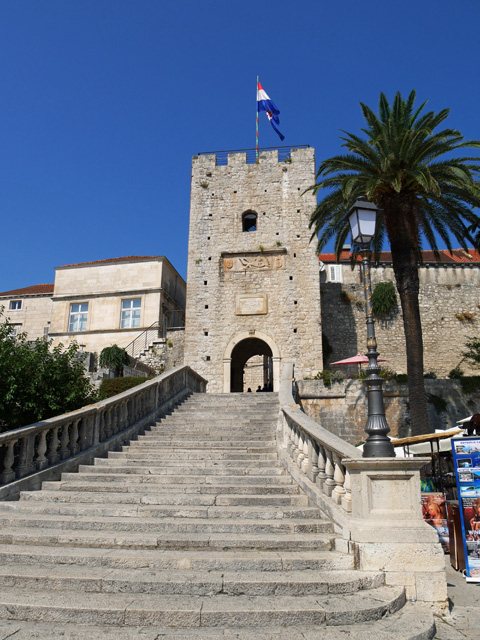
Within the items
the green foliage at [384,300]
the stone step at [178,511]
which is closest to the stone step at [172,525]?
the stone step at [178,511]

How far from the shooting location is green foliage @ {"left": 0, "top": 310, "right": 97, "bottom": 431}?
8.39 metres

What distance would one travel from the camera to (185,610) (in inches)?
139

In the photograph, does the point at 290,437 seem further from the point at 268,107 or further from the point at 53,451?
the point at 268,107

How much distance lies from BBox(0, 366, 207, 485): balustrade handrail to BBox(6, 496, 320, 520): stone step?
872mm

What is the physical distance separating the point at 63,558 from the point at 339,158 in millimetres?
12359

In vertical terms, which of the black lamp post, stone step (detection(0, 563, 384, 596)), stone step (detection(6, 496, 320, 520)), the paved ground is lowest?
the paved ground

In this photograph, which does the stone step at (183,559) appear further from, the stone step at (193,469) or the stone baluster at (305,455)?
the stone step at (193,469)

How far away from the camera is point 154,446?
29.8 ft

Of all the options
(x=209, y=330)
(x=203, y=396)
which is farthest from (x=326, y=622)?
(x=209, y=330)

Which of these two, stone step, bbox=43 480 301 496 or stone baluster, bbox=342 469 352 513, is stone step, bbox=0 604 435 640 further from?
stone step, bbox=43 480 301 496

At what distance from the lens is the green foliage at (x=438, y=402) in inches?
658

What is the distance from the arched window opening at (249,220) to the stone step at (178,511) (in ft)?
58.3

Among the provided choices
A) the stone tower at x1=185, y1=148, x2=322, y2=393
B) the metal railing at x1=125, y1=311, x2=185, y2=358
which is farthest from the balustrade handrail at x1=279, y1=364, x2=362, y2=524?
the metal railing at x1=125, y1=311, x2=185, y2=358

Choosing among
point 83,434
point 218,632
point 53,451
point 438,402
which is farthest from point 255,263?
point 218,632
